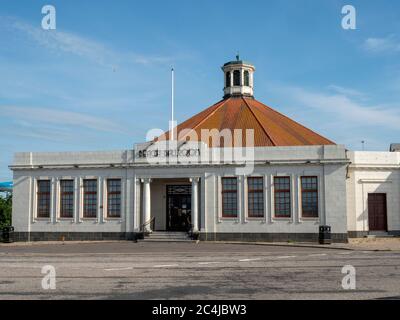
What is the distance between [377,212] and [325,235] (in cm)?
929

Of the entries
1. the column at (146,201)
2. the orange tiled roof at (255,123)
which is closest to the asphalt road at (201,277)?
the column at (146,201)

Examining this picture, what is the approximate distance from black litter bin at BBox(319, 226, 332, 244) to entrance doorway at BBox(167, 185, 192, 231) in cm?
978

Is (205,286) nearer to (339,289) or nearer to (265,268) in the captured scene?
(339,289)

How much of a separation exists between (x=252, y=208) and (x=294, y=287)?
20.0 m

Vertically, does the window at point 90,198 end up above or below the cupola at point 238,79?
below

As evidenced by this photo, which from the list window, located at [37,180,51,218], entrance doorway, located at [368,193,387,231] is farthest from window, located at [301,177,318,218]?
window, located at [37,180,51,218]

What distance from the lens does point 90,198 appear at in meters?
34.3

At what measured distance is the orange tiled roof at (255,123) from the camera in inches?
Result: 1524

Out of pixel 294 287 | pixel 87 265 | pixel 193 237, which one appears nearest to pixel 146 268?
pixel 87 265

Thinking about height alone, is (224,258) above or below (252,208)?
below

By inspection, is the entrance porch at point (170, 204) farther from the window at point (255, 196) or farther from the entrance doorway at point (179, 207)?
the window at point (255, 196)

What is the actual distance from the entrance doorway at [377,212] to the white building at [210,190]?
0.07m

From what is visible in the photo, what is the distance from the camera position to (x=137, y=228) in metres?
33.3

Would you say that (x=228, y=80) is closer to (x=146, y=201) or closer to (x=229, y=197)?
(x=229, y=197)
